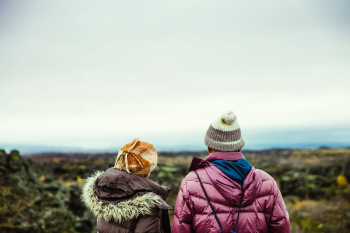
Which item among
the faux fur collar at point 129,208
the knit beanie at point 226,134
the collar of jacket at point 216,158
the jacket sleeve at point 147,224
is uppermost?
the knit beanie at point 226,134

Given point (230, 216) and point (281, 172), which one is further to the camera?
point (281, 172)

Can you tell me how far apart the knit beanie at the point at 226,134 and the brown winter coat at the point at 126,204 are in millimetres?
777

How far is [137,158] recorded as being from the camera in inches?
101

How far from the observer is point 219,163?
7.74ft

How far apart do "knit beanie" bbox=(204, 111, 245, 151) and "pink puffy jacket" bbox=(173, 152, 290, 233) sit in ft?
0.26

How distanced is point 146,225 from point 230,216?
793mm

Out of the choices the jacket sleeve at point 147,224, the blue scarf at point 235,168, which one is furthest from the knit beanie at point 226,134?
the jacket sleeve at point 147,224

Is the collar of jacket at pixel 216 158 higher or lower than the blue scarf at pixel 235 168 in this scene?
higher

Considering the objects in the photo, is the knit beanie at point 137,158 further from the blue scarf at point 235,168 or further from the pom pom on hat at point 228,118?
the pom pom on hat at point 228,118

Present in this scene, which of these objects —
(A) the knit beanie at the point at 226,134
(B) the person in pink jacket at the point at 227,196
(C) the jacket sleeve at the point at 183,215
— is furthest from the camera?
(A) the knit beanie at the point at 226,134

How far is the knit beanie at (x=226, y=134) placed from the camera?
247 cm

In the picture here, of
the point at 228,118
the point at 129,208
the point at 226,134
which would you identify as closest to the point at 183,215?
the point at 129,208

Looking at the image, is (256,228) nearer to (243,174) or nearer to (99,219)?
(243,174)

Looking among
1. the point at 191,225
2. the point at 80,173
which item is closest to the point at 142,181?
the point at 191,225
